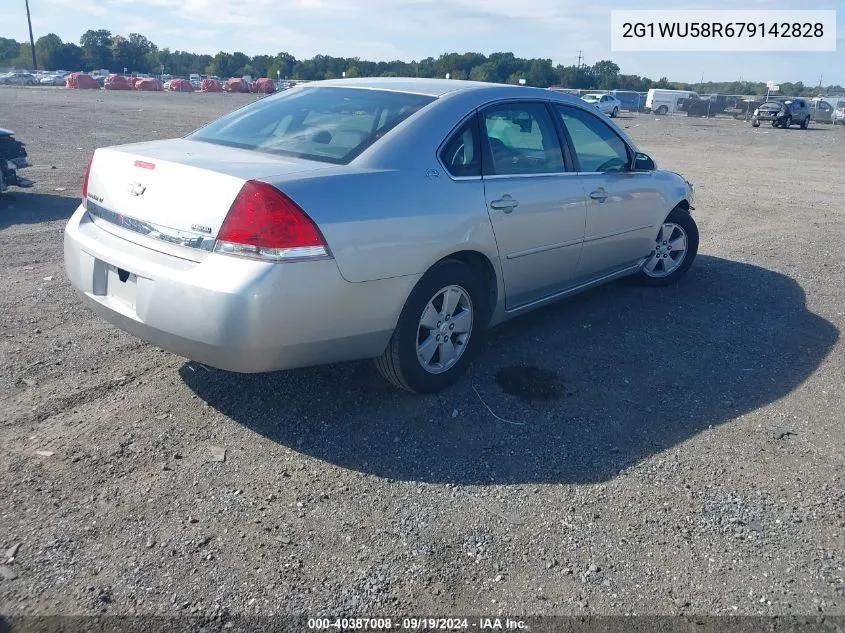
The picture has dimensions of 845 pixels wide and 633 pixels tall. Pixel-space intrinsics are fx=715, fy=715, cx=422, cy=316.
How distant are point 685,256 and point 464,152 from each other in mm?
3227

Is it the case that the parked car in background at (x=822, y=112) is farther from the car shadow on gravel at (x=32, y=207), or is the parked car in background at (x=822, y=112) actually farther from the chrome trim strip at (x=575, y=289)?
the car shadow on gravel at (x=32, y=207)

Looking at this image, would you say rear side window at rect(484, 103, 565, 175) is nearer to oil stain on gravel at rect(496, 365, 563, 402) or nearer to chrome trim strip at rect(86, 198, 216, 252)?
oil stain on gravel at rect(496, 365, 563, 402)

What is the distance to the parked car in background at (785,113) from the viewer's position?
38125 mm

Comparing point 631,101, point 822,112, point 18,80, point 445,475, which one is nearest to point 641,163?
point 445,475

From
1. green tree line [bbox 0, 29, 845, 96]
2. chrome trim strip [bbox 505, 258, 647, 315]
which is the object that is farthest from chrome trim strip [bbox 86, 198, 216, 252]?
green tree line [bbox 0, 29, 845, 96]

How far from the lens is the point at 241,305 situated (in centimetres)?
311

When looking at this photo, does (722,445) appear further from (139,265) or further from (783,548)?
(139,265)

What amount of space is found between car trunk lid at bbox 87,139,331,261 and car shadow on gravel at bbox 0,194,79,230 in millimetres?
5013

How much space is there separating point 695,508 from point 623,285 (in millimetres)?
3469

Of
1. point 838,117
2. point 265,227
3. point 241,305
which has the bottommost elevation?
point 241,305

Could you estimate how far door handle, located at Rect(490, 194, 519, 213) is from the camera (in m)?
4.17

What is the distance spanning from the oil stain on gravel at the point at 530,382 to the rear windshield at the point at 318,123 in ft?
5.39

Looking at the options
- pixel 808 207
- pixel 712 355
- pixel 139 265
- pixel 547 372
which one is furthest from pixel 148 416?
pixel 808 207

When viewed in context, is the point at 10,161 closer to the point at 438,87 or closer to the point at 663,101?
the point at 438,87
